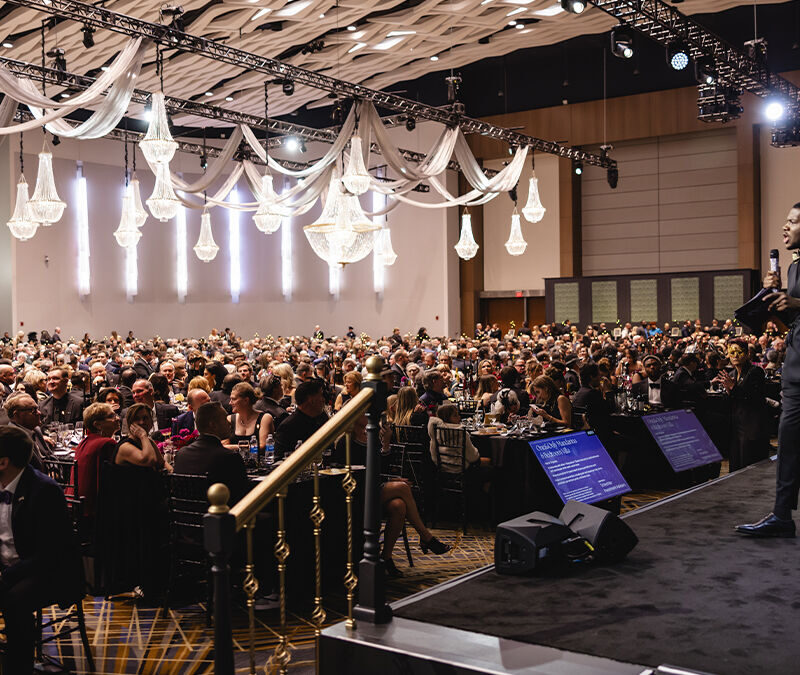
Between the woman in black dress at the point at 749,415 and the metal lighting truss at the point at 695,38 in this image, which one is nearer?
the woman in black dress at the point at 749,415

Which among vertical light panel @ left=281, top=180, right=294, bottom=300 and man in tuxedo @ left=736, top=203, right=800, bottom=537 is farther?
vertical light panel @ left=281, top=180, right=294, bottom=300

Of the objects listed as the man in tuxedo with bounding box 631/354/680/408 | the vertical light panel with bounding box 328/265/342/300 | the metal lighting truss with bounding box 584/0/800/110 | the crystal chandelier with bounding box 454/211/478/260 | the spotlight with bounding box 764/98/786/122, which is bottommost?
the man in tuxedo with bounding box 631/354/680/408

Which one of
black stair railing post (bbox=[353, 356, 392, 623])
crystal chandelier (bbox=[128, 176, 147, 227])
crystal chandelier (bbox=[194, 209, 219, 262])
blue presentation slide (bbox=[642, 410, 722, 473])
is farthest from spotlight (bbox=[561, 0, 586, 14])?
crystal chandelier (bbox=[194, 209, 219, 262])

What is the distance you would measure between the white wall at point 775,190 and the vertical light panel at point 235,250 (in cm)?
1496

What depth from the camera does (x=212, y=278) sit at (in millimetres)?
26406

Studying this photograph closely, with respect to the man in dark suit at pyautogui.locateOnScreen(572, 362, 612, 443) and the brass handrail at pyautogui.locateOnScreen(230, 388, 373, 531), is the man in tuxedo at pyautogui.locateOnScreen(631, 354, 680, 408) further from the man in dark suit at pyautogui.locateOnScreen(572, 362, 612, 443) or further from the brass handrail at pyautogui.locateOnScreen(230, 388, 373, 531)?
the brass handrail at pyautogui.locateOnScreen(230, 388, 373, 531)

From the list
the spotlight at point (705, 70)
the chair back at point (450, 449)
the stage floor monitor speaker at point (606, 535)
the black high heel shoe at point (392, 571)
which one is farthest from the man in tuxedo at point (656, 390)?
the spotlight at point (705, 70)

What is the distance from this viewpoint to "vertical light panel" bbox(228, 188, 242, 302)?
2655cm

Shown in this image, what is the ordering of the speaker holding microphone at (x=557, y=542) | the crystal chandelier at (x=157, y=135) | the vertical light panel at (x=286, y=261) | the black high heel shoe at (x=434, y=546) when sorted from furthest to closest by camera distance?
the vertical light panel at (x=286, y=261) → the crystal chandelier at (x=157, y=135) → the black high heel shoe at (x=434, y=546) → the speaker holding microphone at (x=557, y=542)

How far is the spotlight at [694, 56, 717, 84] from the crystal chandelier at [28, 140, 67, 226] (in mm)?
9336

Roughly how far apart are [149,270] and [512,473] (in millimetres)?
20562

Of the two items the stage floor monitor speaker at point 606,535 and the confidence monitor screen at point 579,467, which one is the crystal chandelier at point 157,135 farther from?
the stage floor monitor speaker at point 606,535

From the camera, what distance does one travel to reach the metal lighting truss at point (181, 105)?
1162 centimetres

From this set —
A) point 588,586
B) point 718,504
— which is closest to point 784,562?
point 588,586
